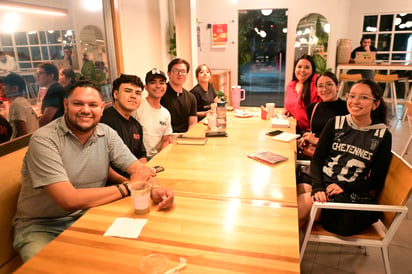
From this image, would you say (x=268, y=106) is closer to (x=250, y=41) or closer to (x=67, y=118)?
(x=67, y=118)

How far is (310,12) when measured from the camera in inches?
261

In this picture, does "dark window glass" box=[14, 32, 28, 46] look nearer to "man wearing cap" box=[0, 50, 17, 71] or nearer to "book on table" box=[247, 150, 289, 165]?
"man wearing cap" box=[0, 50, 17, 71]

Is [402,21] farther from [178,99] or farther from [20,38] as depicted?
[20,38]

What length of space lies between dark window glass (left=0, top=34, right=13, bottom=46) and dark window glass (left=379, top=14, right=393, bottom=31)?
7951 millimetres

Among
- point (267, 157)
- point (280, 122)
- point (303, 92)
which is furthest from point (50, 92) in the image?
point (303, 92)

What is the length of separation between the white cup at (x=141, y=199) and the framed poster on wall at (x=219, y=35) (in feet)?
20.8

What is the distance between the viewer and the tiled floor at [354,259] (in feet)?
6.35

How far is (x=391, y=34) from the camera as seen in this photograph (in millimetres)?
7238

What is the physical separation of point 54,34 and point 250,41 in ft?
17.9

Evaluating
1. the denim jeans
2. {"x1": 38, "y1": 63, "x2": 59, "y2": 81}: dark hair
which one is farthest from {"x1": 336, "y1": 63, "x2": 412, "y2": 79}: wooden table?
the denim jeans

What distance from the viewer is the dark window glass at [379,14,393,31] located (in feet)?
23.4

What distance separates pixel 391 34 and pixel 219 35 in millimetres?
4233

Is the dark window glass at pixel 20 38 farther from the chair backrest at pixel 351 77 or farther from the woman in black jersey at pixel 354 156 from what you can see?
the chair backrest at pixel 351 77

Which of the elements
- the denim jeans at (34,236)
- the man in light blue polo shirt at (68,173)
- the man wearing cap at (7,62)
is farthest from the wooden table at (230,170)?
the man wearing cap at (7,62)
